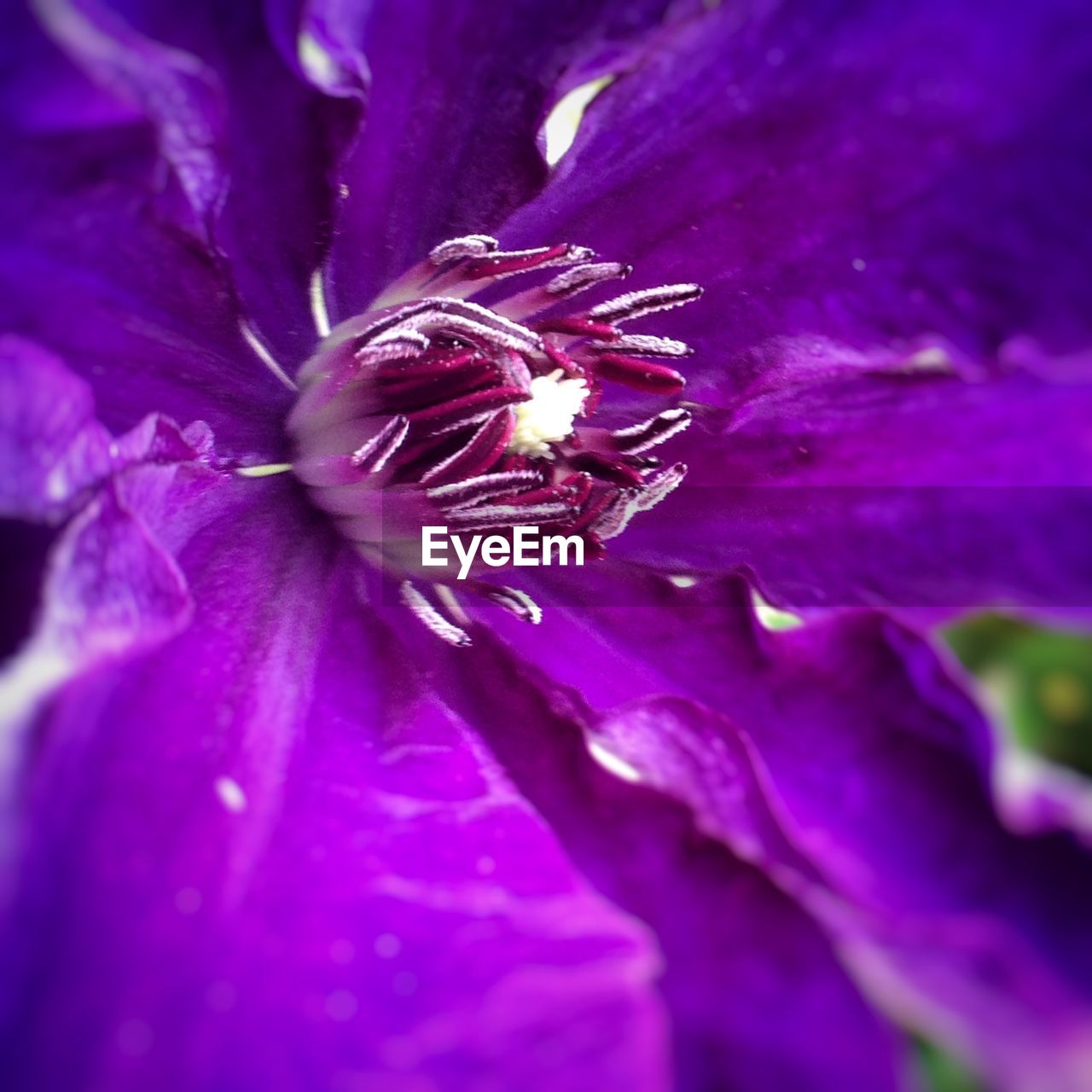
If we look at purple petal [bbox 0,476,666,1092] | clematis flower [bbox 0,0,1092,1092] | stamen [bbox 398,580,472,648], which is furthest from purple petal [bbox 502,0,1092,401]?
purple petal [bbox 0,476,666,1092]

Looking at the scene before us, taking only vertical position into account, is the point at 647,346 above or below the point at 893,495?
above

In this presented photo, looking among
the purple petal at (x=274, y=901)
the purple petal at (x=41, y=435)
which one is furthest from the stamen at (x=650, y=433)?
the purple petal at (x=41, y=435)

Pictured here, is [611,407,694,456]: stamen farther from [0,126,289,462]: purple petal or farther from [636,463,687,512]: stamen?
[0,126,289,462]: purple petal

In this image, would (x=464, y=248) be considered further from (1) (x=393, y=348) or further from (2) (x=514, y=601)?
(2) (x=514, y=601)

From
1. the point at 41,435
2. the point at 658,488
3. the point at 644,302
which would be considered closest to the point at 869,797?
the point at 658,488

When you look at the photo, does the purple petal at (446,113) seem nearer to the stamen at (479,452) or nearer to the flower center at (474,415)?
the flower center at (474,415)

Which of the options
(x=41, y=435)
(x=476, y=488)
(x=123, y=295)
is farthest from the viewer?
(x=476, y=488)
